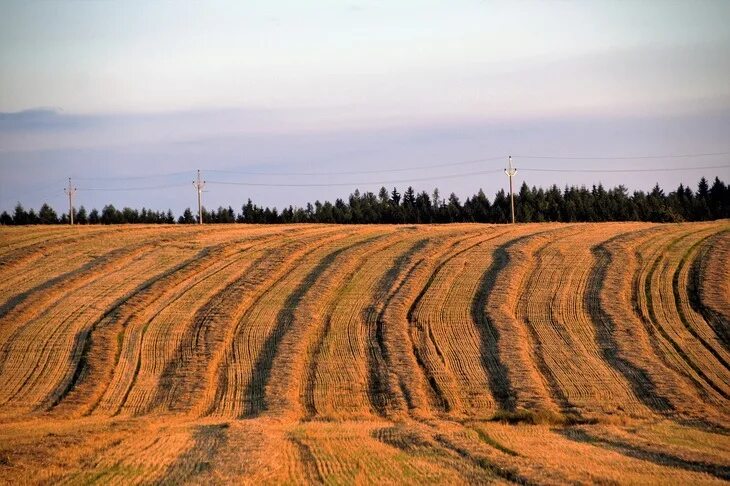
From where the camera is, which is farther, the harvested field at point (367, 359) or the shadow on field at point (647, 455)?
the harvested field at point (367, 359)

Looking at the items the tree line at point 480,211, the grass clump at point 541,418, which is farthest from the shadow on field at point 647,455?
the tree line at point 480,211

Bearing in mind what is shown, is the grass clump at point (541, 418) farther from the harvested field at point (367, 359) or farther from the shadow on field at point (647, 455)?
the shadow on field at point (647, 455)

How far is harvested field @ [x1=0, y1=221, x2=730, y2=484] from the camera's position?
17.9m

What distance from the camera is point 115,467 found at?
16938 millimetres

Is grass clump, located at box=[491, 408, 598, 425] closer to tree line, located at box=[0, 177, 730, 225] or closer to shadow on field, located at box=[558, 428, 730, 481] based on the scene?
shadow on field, located at box=[558, 428, 730, 481]

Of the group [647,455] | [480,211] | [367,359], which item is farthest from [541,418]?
[480,211]

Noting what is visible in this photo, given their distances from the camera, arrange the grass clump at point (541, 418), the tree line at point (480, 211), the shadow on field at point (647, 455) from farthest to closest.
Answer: the tree line at point (480, 211) → the grass clump at point (541, 418) → the shadow on field at point (647, 455)

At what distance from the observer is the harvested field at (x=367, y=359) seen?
703 inches

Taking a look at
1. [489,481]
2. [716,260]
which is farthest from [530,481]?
Result: [716,260]

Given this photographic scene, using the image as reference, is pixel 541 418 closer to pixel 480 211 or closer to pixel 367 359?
pixel 367 359

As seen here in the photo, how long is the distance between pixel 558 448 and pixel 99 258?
30898 mm

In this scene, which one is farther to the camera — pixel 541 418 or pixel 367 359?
pixel 367 359

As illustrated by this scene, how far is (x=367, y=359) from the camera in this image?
1165 inches

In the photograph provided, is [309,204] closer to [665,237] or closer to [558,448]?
[665,237]
